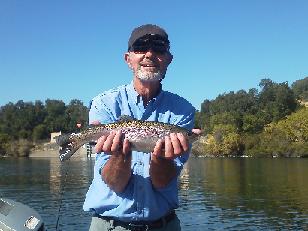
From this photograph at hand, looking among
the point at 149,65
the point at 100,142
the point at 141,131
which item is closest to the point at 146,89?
the point at 149,65

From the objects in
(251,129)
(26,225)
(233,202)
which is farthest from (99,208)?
(251,129)

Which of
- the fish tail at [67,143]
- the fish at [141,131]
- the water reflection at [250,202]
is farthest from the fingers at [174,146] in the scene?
the water reflection at [250,202]

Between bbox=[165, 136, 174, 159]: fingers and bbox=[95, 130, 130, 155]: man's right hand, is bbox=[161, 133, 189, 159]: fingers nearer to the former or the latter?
bbox=[165, 136, 174, 159]: fingers

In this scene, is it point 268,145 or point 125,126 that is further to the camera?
point 268,145

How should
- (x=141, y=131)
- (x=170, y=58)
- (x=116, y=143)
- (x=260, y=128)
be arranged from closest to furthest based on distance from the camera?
(x=116, y=143)
(x=141, y=131)
(x=170, y=58)
(x=260, y=128)

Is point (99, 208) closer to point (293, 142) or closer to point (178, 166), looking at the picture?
point (178, 166)

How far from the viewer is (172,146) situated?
5180mm

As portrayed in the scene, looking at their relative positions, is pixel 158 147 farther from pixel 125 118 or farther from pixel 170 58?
pixel 170 58

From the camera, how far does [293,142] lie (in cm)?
16038

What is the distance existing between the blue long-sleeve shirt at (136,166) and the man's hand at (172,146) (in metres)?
0.35

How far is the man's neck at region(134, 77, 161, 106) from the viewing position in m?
5.56

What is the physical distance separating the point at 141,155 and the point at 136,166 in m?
0.15

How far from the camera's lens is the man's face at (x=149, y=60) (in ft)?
17.9

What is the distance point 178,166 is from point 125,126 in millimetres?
751
